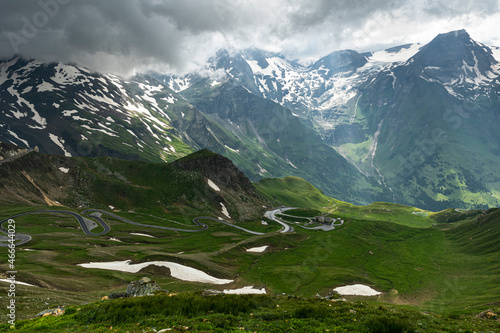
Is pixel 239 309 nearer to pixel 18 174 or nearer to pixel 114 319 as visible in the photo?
pixel 114 319

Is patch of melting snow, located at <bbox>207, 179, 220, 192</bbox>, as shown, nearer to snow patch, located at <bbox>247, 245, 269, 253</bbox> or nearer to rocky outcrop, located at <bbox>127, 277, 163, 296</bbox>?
snow patch, located at <bbox>247, 245, 269, 253</bbox>

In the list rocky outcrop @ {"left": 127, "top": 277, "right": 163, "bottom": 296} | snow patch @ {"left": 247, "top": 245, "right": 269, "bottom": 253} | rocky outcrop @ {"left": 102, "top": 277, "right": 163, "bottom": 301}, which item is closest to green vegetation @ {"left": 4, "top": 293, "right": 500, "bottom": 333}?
rocky outcrop @ {"left": 102, "top": 277, "right": 163, "bottom": 301}

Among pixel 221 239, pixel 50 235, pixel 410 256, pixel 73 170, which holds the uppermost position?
pixel 73 170

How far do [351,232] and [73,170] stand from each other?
174314 millimetres

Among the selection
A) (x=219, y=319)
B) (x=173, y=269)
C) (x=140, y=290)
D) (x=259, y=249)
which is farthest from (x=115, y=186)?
(x=219, y=319)

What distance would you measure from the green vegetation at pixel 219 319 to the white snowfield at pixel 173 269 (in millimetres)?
46520

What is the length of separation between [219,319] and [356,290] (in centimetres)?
6480

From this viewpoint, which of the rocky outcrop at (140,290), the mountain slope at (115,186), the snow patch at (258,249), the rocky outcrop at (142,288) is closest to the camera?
the rocky outcrop at (140,290)

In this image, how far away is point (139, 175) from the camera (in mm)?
182500

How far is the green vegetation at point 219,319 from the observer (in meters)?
21.2

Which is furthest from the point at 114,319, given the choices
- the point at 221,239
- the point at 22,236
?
the point at 221,239

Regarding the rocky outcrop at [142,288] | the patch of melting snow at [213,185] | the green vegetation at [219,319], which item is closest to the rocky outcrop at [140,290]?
the rocky outcrop at [142,288]

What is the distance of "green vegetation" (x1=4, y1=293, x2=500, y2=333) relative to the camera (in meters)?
21.2

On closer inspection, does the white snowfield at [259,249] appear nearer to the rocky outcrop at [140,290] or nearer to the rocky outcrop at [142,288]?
the rocky outcrop at [142,288]
